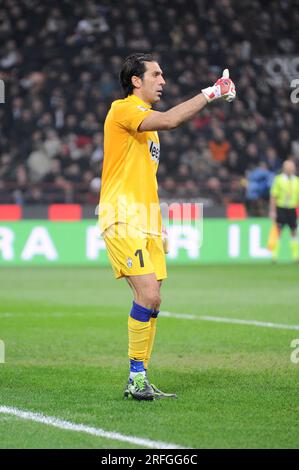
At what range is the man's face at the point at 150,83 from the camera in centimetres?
679

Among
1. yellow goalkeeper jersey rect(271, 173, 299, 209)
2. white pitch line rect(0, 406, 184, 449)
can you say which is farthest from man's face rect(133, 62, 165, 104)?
yellow goalkeeper jersey rect(271, 173, 299, 209)

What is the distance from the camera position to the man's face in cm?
679

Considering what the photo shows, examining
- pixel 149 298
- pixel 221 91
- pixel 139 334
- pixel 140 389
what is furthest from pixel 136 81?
pixel 140 389

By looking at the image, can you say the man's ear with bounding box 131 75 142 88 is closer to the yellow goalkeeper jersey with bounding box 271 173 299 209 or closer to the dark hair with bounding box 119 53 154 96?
the dark hair with bounding box 119 53 154 96

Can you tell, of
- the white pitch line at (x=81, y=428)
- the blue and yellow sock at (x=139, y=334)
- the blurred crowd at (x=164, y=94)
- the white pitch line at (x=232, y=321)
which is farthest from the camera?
the blurred crowd at (x=164, y=94)

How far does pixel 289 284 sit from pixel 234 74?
11.0 m

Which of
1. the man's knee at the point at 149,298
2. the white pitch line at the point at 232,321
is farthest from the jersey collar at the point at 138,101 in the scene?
the white pitch line at the point at 232,321

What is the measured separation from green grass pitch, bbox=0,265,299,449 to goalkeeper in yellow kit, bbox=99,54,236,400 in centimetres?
44

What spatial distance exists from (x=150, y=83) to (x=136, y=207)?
0.87 meters

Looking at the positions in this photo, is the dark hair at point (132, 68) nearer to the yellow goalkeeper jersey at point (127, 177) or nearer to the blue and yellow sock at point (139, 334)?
the yellow goalkeeper jersey at point (127, 177)

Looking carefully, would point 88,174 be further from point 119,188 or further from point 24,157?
point 119,188

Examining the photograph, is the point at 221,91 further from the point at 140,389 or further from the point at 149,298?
the point at 140,389

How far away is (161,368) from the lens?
8.13 m

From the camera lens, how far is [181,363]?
27.6 feet
